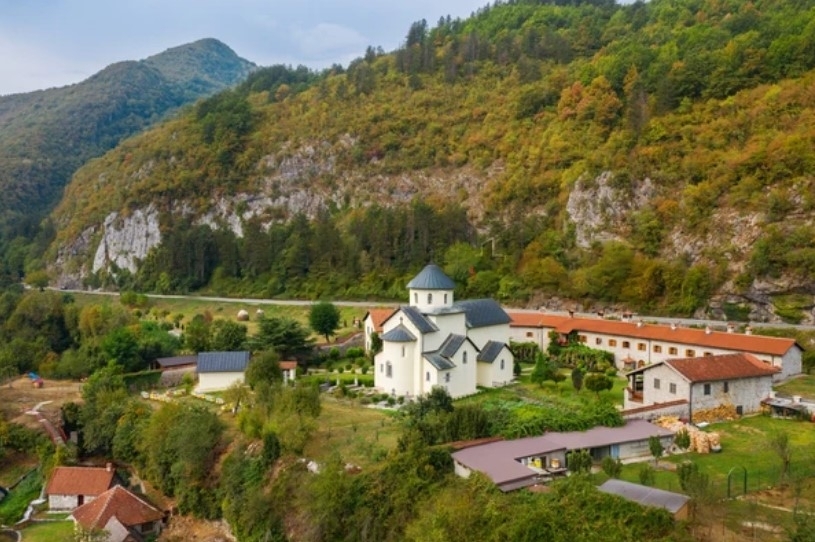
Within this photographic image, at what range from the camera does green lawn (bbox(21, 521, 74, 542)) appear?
26391mm

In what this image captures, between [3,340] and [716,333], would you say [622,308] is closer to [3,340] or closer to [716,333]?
[716,333]

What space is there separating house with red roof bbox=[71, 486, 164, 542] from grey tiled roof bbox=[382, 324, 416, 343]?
40.3 ft

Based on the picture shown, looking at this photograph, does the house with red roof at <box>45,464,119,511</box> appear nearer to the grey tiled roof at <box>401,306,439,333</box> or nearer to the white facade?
the white facade

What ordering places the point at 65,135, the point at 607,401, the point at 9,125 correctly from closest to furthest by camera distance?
1. the point at 607,401
2. the point at 65,135
3. the point at 9,125

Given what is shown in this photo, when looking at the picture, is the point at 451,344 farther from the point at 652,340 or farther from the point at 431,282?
the point at 652,340

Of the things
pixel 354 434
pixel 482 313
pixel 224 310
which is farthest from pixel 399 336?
pixel 224 310

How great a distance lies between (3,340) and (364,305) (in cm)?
2638

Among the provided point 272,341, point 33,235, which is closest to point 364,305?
point 272,341

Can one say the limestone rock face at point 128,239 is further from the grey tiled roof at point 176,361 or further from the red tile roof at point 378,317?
the red tile roof at point 378,317

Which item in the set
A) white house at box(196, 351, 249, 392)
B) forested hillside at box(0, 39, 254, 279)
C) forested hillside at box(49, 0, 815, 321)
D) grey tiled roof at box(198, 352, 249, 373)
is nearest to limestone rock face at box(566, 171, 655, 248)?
forested hillside at box(49, 0, 815, 321)

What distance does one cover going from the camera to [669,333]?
37.8 meters

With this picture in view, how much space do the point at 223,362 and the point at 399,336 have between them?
10.3 metres

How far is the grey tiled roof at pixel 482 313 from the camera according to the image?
37.7 meters

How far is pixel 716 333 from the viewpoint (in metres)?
36.1
